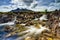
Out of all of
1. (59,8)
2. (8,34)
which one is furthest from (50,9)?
(8,34)

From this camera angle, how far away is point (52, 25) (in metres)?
4.62

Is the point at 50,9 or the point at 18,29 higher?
the point at 50,9

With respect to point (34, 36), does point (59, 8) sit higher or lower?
higher

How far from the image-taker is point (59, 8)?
4.88 m

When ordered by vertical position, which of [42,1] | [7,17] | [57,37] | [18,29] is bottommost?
[57,37]

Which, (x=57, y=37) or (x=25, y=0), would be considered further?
(x=25, y=0)

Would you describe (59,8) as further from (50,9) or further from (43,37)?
(43,37)

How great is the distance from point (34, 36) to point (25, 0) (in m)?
1.35

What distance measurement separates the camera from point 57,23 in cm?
466

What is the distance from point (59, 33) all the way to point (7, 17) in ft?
6.18

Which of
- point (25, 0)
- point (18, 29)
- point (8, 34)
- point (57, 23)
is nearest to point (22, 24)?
point (18, 29)

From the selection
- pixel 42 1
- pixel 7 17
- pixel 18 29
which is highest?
pixel 42 1

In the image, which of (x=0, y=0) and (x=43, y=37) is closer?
(x=43, y=37)

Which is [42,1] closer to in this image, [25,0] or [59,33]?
[25,0]
